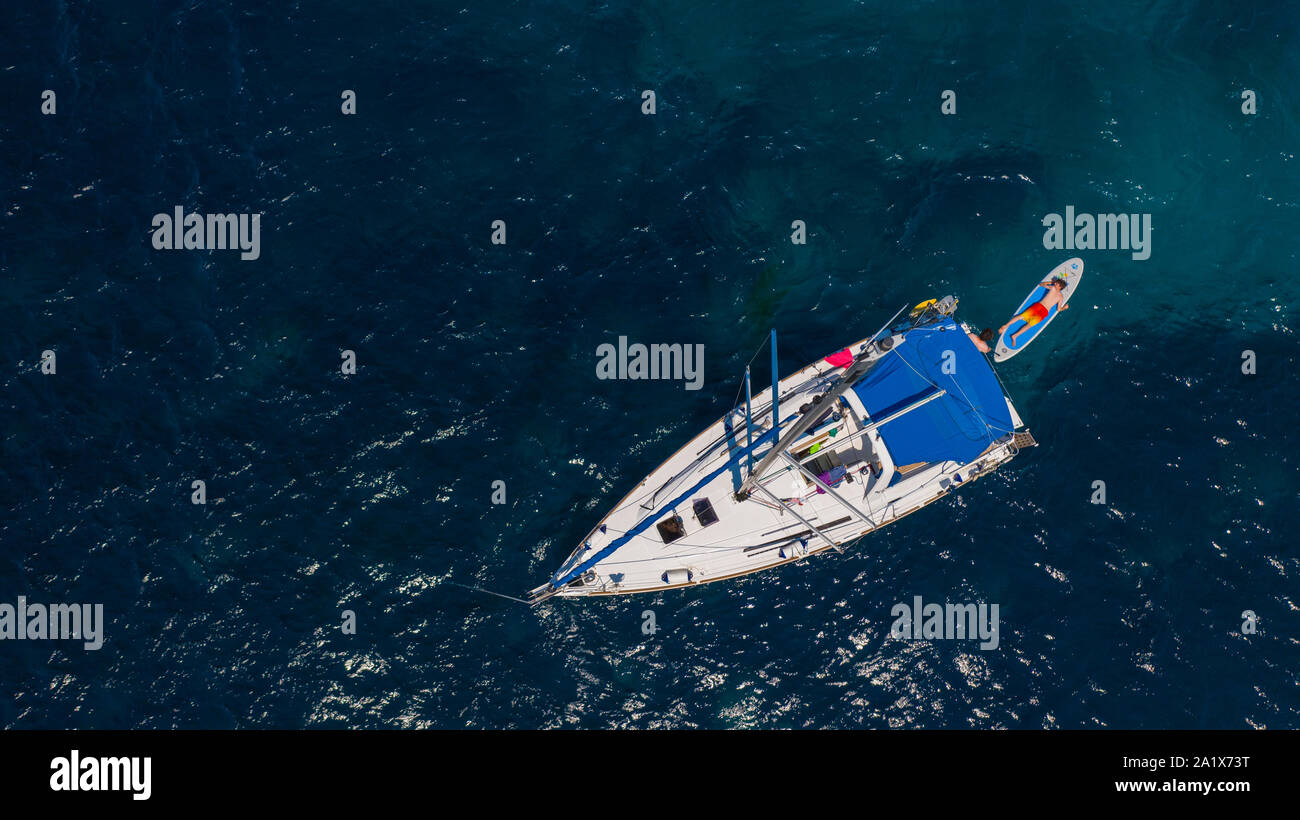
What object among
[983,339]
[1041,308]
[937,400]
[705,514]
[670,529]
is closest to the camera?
[670,529]

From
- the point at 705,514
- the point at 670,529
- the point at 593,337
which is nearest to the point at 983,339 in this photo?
the point at 705,514

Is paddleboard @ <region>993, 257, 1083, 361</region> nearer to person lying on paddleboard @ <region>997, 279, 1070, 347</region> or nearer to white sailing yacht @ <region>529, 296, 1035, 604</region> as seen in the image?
person lying on paddleboard @ <region>997, 279, 1070, 347</region>

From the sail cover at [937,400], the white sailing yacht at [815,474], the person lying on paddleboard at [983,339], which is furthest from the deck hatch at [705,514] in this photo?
the person lying on paddleboard at [983,339]

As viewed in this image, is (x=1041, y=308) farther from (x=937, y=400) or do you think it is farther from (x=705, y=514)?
(x=705, y=514)

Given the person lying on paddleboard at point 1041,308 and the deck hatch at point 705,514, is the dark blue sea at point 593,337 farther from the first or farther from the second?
the deck hatch at point 705,514

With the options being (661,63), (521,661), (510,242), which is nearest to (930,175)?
(661,63)
